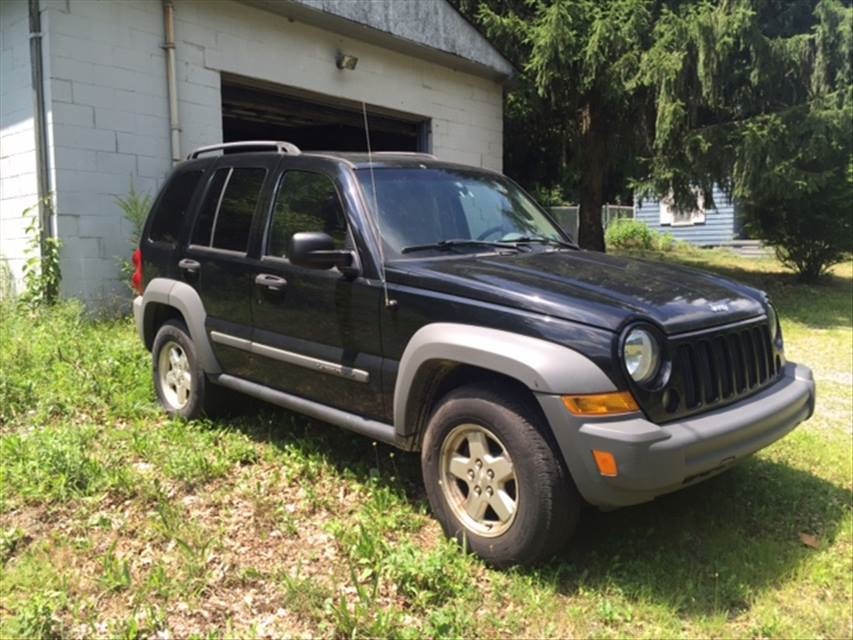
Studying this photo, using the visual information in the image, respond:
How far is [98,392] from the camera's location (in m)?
5.78

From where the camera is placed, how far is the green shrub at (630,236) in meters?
22.4

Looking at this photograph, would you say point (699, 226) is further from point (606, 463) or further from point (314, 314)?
point (606, 463)

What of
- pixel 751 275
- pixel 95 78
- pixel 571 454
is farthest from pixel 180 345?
pixel 751 275

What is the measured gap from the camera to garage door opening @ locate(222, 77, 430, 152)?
35.8 ft

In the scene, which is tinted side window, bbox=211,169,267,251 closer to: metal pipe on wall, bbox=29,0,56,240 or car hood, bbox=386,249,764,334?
car hood, bbox=386,249,764,334

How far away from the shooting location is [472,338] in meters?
3.39

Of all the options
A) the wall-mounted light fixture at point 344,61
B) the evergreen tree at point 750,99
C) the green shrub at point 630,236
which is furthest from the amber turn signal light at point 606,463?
the green shrub at point 630,236

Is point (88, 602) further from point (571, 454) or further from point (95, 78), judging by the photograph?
point (95, 78)

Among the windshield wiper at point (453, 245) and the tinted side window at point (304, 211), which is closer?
the windshield wiper at point (453, 245)

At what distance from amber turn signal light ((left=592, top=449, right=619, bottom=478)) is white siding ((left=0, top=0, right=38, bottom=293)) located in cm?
709

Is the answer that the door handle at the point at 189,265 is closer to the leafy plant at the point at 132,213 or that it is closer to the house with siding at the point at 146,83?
the leafy plant at the point at 132,213

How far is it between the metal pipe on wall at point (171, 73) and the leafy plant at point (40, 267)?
1669 millimetres

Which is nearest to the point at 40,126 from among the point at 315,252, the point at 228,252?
the point at 228,252

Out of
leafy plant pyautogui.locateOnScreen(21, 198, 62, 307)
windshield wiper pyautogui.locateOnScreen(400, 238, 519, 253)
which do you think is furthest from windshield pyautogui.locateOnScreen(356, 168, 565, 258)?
leafy plant pyautogui.locateOnScreen(21, 198, 62, 307)
